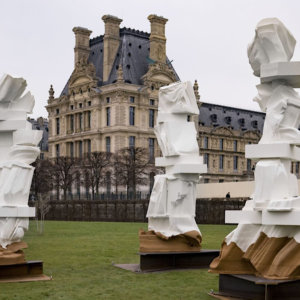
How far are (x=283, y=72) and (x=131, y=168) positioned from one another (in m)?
62.1

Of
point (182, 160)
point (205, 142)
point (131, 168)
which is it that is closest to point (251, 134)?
point (205, 142)

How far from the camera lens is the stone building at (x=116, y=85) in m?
92.1

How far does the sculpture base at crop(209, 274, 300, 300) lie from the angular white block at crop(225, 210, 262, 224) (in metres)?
1.21

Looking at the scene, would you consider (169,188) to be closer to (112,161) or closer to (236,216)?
(236,216)

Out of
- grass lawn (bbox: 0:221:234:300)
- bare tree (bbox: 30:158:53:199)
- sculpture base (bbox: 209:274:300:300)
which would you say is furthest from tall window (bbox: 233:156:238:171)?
sculpture base (bbox: 209:274:300:300)

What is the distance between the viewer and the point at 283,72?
14.3 metres

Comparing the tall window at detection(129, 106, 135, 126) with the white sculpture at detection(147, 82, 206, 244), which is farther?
the tall window at detection(129, 106, 135, 126)

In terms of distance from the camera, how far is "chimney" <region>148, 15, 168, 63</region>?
9169 centimetres

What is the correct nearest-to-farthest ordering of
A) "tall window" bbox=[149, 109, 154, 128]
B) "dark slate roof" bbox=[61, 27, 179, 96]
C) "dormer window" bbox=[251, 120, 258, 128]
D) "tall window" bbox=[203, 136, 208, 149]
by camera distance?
"dark slate roof" bbox=[61, 27, 179, 96] < "tall window" bbox=[149, 109, 154, 128] < "tall window" bbox=[203, 136, 208, 149] < "dormer window" bbox=[251, 120, 258, 128]

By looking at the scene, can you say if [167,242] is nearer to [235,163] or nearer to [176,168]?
[176,168]

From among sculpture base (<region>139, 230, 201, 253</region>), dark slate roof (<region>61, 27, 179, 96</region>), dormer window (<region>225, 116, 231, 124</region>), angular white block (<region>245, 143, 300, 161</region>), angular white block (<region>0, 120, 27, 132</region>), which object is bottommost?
sculpture base (<region>139, 230, 201, 253</region>)

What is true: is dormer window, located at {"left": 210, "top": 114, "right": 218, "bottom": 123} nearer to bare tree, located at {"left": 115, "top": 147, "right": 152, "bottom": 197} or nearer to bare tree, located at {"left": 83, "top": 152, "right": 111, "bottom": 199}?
bare tree, located at {"left": 115, "top": 147, "right": 152, "bottom": 197}

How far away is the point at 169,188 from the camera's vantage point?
806 inches

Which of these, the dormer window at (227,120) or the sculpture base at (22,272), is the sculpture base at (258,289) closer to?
→ the sculpture base at (22,272)
